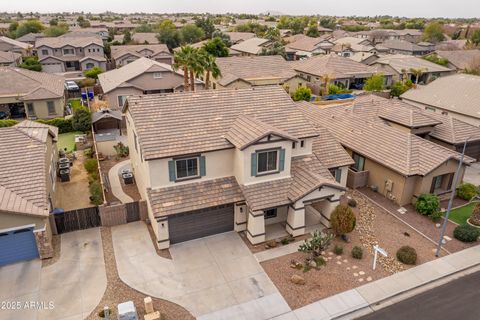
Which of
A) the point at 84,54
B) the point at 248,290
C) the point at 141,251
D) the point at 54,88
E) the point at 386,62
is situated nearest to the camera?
the point at 248,290

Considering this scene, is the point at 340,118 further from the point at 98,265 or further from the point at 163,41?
the point at 163,41

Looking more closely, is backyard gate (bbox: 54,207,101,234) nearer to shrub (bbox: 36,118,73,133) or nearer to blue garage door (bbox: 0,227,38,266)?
blue garage door (bbox: 0,227,38,266)

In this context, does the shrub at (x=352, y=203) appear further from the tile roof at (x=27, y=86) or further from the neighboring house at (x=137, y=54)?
the neighboring house at (x=137, y=54)

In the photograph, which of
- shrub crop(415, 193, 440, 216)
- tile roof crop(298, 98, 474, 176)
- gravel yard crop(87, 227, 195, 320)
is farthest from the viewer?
tile roof crop(298, 98, 474, 176)

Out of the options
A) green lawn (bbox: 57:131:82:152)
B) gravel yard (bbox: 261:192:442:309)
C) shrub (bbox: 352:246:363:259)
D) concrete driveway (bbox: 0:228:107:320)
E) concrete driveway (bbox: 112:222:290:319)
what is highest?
green lawn (bbox: 57:131:82:152)

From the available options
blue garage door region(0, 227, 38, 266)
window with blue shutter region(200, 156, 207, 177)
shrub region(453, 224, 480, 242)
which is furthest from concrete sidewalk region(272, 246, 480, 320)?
blue garage door region(0, 227, 38, 266)

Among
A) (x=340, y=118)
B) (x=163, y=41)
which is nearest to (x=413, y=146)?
(x=340, y=118)

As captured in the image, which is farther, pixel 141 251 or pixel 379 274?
pixel 141 251
